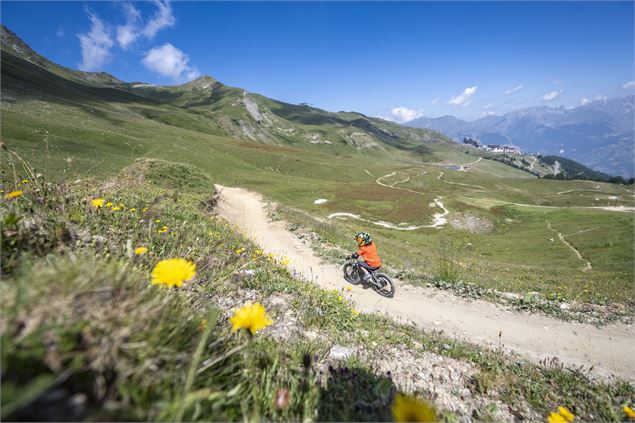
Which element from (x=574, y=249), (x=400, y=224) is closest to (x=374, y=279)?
(x=400, y=224)

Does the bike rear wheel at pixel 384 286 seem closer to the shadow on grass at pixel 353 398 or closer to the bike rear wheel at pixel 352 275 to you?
the bike rear wheel at pixel 352 275

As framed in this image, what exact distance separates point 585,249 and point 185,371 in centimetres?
5682

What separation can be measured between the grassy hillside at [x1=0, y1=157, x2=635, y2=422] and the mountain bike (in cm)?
508

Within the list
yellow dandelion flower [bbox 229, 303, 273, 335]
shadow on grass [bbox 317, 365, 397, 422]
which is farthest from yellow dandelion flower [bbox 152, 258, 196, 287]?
shadow on grass [bbox 317, 365, 397, 422]

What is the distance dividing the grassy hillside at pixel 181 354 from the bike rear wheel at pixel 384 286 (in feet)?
16.4

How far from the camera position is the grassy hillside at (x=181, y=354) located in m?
1.25

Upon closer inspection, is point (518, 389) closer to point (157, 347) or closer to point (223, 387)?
point (223, 387)

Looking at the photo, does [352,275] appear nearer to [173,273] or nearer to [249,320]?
[249,320]

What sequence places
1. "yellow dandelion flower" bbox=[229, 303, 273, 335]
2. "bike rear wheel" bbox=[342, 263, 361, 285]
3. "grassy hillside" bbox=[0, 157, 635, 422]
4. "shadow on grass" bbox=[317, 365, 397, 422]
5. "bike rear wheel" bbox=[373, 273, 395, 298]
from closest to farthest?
"grassy hillside" bbox=[0, 157, 635, 422], "yellow dandelion flower" bbox=[229, 303, 273, 335], "shadow on grass" bbox=[317, 365, 397, 422], "bike rear wheel" bbox=[373, 273, 395, 298], "bike rear wheel" bbox=[342, 263, 361, 285]

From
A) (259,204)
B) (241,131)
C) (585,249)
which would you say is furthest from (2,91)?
(241,131)

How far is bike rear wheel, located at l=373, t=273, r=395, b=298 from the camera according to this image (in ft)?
39.5

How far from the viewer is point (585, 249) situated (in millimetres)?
42250

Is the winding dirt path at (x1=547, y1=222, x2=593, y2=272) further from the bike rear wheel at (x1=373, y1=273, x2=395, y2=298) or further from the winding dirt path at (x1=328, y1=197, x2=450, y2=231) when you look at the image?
the bike rear wheel at (x1=373, y1=273, x2=395, y2=298)

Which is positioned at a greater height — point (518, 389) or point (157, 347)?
point (157, 347)
